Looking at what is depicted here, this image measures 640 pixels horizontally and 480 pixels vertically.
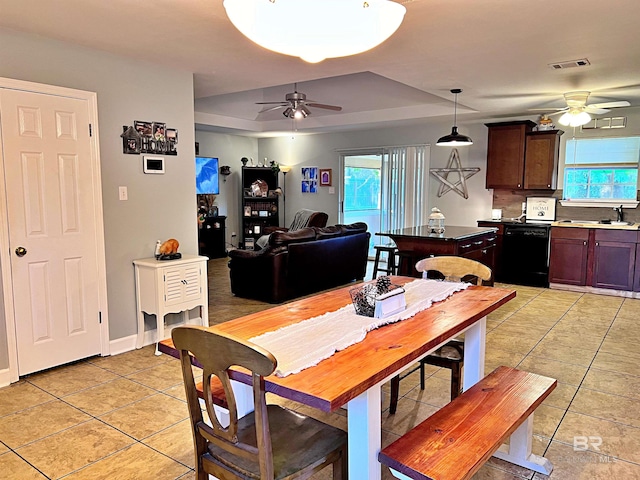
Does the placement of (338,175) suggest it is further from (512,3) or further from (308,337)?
(308,337)

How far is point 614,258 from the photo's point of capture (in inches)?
226

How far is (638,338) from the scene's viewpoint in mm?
4164

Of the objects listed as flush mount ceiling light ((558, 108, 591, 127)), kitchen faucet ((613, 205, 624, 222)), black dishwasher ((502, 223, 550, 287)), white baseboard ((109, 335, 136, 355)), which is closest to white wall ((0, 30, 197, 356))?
white baseboard ((109, 335, 136, 355))

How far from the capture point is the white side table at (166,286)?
12.3 ft

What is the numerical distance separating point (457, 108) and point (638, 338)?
3499mm

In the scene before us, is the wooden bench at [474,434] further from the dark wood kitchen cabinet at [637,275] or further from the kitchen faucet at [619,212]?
the kitchen faucet at [619,212]

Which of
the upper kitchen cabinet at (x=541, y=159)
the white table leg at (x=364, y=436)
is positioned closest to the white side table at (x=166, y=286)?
the white table leg at (x=364, y=436)

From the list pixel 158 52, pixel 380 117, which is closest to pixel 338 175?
pixel 380 117

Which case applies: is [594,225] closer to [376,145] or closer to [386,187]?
[386,187]

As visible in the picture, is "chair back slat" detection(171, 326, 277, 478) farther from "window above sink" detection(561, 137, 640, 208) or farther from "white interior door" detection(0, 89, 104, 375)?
"window above sink" detection(561, 137, 640, 208)

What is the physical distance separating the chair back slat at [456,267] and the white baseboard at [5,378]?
2881 millimetres

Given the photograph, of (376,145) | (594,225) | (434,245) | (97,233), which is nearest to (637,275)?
(594,225)

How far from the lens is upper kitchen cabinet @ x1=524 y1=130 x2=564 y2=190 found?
632 cm

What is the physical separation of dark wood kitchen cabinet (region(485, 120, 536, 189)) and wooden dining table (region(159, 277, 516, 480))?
466 centimetres
